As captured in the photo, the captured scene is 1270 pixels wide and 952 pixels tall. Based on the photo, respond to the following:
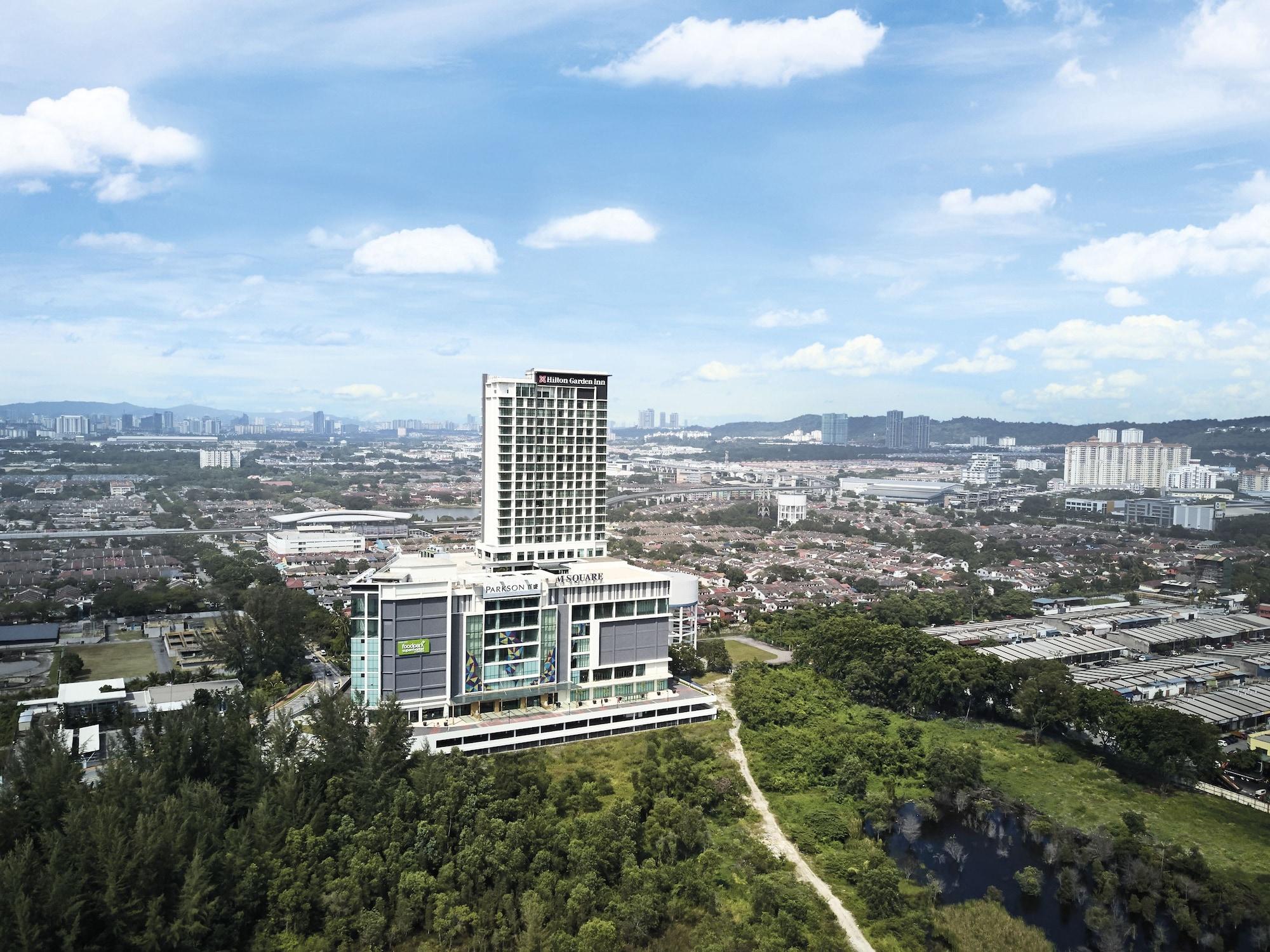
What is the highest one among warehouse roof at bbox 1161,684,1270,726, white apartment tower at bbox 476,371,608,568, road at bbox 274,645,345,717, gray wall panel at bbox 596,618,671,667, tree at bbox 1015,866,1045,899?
white apartment tower at bbox 476,371,608,568

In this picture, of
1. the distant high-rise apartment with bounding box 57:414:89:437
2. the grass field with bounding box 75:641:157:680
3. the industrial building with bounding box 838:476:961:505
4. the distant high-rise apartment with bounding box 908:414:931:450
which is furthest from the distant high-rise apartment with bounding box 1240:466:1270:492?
the distant high-rise apartment with bounding box 57:414:89:437

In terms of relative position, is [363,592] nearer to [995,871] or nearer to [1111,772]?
[995,871]

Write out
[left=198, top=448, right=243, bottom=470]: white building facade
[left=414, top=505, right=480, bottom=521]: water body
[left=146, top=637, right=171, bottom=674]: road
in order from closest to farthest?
[left=146, top=637, right=171, bottom=674]: road < [left=414, top=505, right=480, bottom=521]: water body < [left=198, top=448, right=243, bottom=470]: white building facade

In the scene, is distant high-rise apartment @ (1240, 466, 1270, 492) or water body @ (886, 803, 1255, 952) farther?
distant high-rise apartment @ (1240, 466, 1270, 492)

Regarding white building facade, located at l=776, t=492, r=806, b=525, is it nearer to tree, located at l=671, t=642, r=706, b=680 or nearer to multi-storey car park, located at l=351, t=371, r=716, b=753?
tree, located at l=671, t=642, r=706, b=680

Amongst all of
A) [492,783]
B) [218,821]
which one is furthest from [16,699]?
[492,783]

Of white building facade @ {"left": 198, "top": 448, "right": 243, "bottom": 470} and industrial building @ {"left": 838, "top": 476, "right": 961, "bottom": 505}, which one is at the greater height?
white building facade @ {"left": 198, "top": 448, "right": 243, "bottom": 470}
